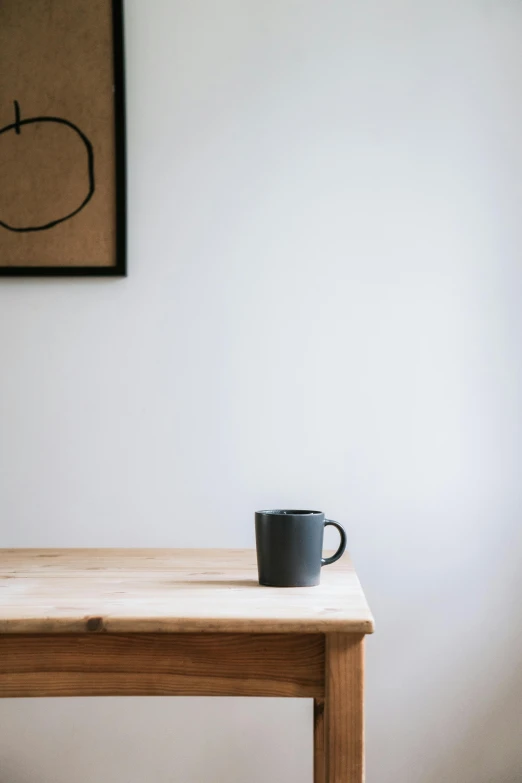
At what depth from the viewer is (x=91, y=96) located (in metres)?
1.51

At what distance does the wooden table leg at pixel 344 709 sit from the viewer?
2.38ft

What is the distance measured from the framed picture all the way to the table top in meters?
0.66

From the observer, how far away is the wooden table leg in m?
0.73

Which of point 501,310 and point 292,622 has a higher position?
point 501,310

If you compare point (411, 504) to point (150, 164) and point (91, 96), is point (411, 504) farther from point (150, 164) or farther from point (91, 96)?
point (91, 96)

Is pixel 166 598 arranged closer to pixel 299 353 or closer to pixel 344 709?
pixel 344 709

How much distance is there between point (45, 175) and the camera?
1514 millimetres

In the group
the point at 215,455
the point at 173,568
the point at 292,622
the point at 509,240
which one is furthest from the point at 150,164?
the point at 292,622

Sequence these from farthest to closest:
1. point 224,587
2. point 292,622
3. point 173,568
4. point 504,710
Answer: point 504,710 < point 173,568 < point 224,587 < point 292,622

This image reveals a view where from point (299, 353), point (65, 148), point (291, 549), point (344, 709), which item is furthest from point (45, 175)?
point (344, 709)

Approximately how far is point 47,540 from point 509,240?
1.15 metres

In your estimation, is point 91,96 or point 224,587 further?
point 91,96

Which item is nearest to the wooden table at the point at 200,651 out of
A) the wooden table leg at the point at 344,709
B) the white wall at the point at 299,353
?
the wooden table leg at the point at 344,709

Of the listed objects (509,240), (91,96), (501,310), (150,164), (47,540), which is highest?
(91,96)
